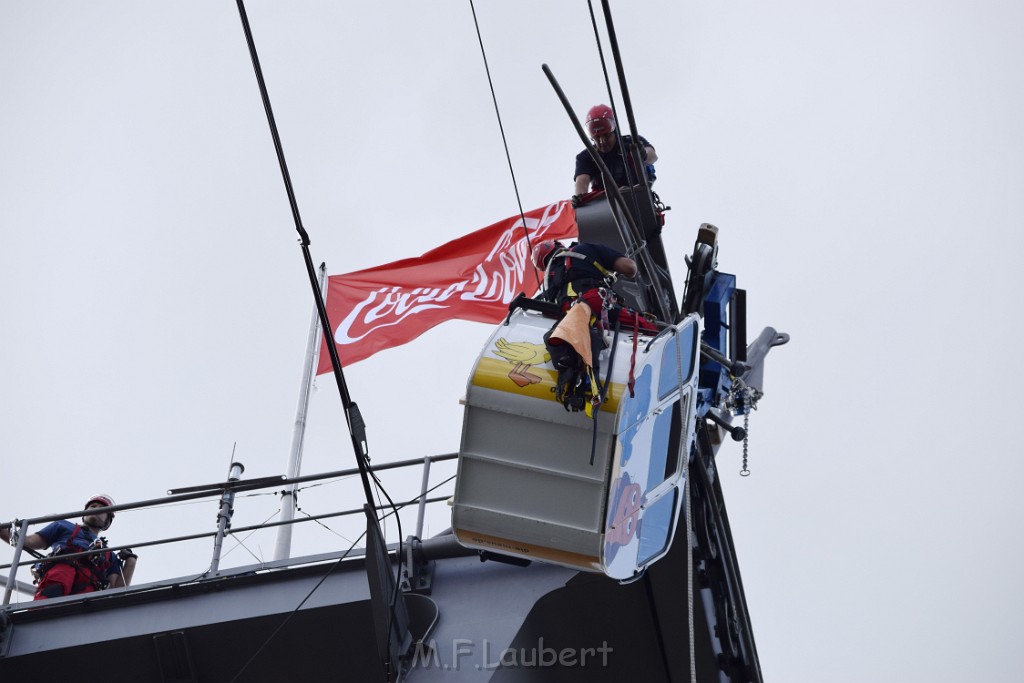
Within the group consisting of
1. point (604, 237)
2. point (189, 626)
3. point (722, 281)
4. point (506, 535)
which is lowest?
point (189, 626)

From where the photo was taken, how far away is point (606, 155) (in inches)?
431

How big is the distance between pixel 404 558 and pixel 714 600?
281 cm

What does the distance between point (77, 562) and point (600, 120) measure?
22.9ft

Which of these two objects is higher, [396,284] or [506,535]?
[396,284]

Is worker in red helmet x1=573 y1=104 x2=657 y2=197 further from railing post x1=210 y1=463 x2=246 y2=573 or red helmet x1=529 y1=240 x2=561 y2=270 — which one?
railing post x1=210 y1=463 x2=246 y2=573

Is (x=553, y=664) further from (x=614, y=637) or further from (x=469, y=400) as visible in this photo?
(x=469, y=400)

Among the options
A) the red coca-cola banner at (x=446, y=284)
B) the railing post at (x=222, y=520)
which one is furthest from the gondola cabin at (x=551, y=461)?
the red coca-cola banner at (x=446, y=284)

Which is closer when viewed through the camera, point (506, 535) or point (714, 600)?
point (506, 535)

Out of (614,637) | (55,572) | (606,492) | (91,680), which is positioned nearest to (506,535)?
(606,492)

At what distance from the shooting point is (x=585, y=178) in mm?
11023

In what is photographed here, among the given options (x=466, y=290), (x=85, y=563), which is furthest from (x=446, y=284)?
(x=85, y=563)

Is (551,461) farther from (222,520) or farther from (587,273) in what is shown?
(222,520)

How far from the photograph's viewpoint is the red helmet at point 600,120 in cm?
1039

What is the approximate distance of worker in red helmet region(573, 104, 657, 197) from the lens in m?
10.4
